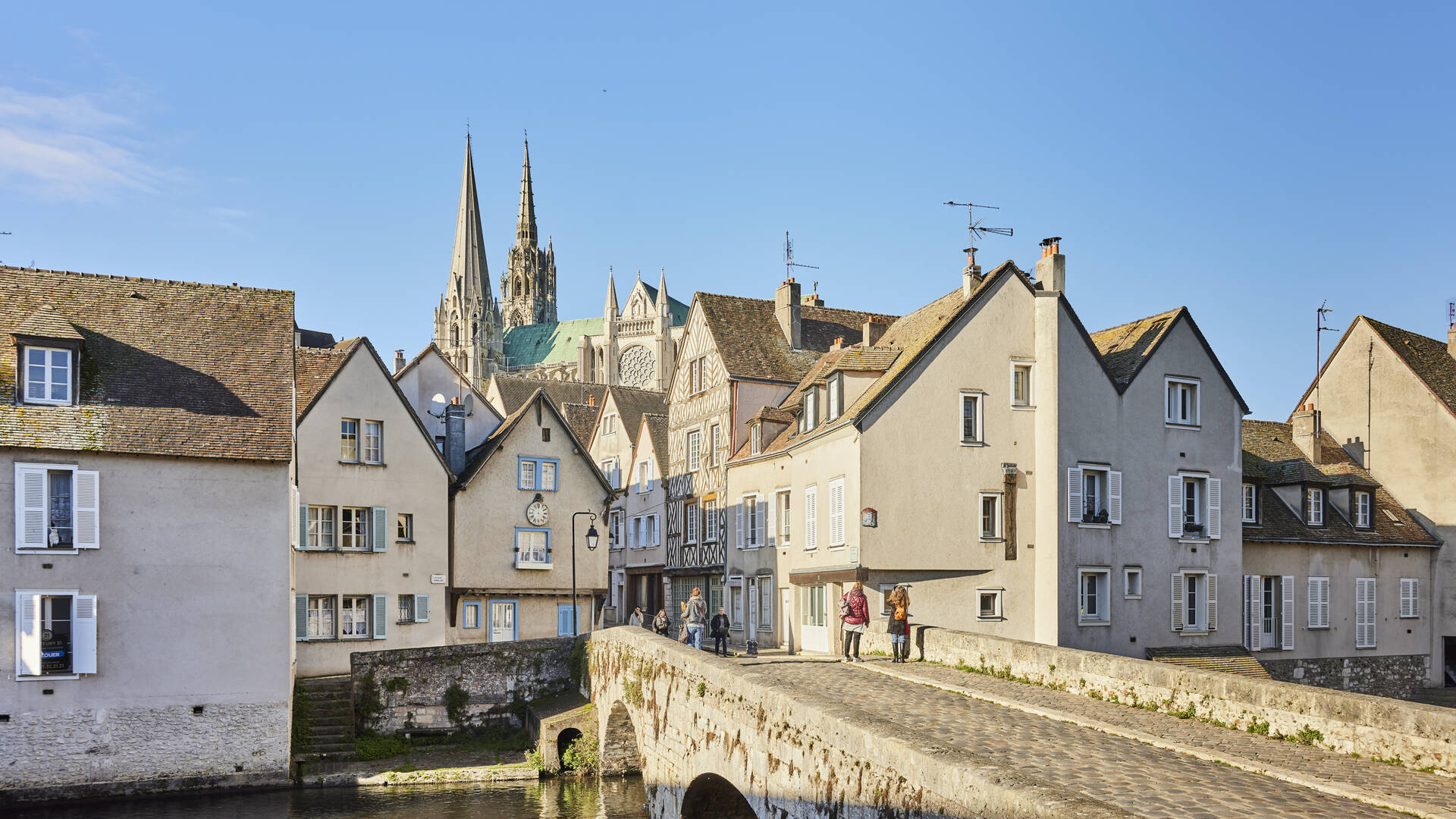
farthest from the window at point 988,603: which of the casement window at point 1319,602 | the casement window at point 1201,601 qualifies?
the casement window at point 1319,602

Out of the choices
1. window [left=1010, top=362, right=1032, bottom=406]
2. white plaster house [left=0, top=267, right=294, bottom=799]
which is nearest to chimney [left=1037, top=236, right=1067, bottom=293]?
window [left=1010, top=362, right=1032, bottom=406]

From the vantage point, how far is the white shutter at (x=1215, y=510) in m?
28.1

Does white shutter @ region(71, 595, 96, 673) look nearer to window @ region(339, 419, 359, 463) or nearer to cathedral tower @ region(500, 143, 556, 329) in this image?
window @ region(339, 419, 359, 463)

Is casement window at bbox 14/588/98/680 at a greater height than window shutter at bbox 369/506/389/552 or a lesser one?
lesser

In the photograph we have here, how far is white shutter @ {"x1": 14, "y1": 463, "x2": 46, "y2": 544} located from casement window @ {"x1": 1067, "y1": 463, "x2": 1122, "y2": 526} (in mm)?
18508

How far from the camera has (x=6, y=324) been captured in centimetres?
2212

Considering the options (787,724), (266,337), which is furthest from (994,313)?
(787,724)

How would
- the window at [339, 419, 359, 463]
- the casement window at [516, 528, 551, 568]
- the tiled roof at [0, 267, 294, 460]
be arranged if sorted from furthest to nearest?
1. the casement window at [516, 528, 551, 568]
2. the window at [339, 419, 359, 463]
3. the tiled roof at [0, 267, 294, 460]

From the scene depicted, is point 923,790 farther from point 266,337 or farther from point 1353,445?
point 1353,445

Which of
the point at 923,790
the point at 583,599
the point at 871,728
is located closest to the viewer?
the point at 923,790

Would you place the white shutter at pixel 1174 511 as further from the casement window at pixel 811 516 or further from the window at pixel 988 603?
the casement window at pixel 811 516

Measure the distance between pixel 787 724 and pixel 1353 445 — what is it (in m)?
29.1

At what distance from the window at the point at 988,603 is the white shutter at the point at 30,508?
16.5 metres

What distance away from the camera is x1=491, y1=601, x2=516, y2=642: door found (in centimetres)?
3023
